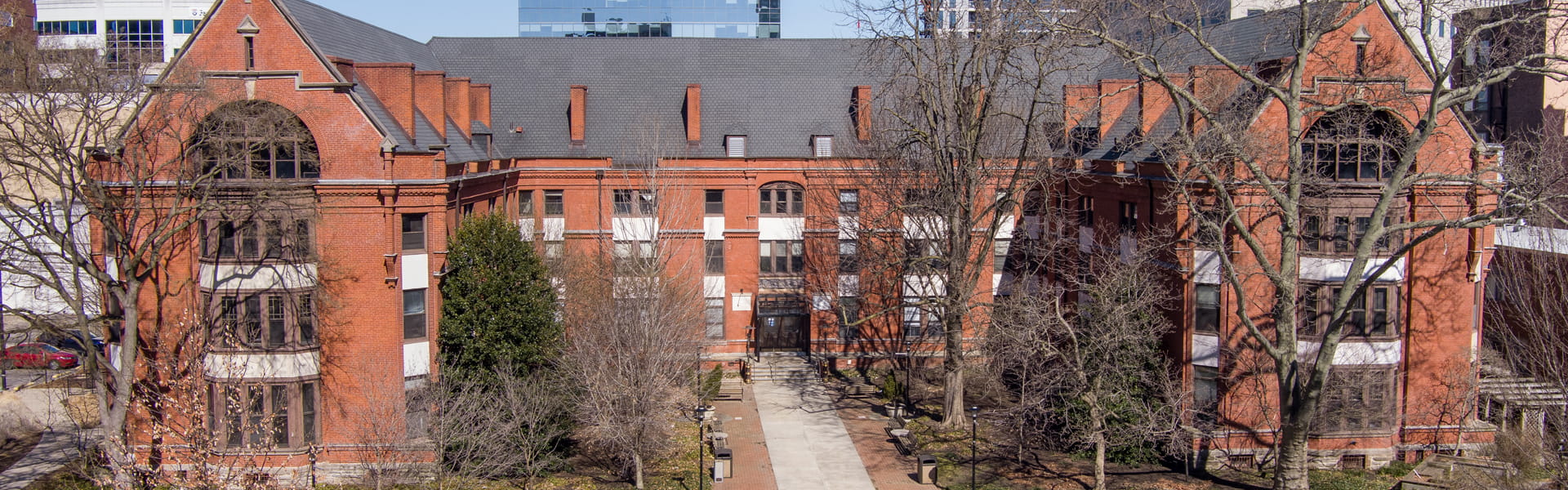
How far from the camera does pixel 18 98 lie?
25562mm

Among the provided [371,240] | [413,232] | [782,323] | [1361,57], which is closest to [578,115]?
[782,323]

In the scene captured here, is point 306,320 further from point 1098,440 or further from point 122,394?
point 1098,440

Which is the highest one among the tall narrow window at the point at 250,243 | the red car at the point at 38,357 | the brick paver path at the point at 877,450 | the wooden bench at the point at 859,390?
the tall narrow window at the point at 250,243

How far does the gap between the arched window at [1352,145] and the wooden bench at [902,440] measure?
45.7 feet

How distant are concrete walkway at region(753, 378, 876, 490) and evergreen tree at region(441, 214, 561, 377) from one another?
25.9ft

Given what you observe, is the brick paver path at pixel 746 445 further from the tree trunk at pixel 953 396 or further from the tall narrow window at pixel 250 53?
the tall narrow window at pixel 250 53

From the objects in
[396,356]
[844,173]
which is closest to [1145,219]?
[844,173]

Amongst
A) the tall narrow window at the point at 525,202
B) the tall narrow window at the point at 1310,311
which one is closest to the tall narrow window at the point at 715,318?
the tall narrow window at the point at 525,202

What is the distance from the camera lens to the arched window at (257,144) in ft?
90.5

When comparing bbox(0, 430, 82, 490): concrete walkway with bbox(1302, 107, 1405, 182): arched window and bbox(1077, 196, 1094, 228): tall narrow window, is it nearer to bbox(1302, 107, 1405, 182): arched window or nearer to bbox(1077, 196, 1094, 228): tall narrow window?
bbox(1077, 196, 1094, 228): tall narrow window

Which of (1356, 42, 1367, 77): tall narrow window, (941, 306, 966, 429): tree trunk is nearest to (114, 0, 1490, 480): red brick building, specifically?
(1356, 42, 1367, 77): tall narrow window

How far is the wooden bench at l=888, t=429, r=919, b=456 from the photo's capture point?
32.7m

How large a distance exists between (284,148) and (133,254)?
461 cm

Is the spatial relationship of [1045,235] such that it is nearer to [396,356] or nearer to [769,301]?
[769,301]
